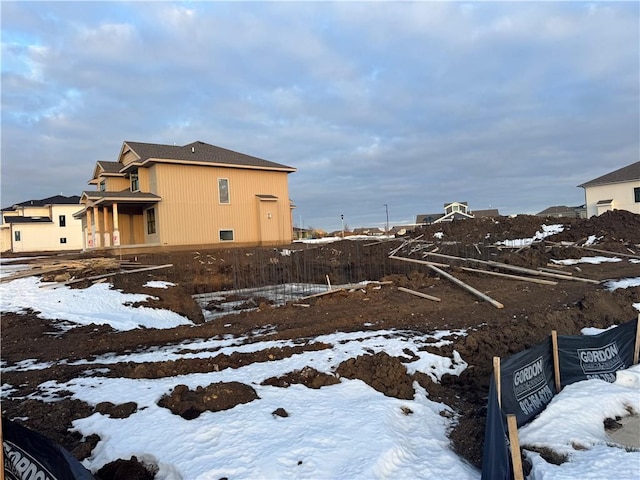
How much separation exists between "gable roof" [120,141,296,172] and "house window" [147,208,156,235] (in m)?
3.00

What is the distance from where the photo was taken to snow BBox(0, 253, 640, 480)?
4.01 meters

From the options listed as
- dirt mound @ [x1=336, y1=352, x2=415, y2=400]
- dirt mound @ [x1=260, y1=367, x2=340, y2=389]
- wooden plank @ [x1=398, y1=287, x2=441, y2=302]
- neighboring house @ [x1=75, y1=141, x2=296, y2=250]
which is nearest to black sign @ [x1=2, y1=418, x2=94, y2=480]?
dirt mound @ [x1=260, y1=367, x2=340, y2=389]

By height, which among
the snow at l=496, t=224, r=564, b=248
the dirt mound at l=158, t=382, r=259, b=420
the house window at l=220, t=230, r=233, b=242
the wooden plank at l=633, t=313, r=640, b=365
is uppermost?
the house window at l=220, t=230, r=233, b=242

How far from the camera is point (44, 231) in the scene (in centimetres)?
4672

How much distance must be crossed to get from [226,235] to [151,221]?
181 inches

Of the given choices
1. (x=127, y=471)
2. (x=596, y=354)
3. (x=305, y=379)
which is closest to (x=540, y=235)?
(x=596, y=354)

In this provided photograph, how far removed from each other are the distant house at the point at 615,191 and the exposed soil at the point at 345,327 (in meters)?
22.1

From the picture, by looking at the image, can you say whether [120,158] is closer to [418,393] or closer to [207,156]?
[207,156]

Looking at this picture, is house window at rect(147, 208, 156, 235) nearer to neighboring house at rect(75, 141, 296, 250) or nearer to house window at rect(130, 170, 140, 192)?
neighboring house at rect(75, 141, 296, 250)

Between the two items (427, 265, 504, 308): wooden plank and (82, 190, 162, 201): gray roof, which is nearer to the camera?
(427, 265, 504, 308): wooden plank

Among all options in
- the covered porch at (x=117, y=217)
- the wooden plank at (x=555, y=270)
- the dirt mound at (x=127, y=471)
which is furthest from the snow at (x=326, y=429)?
the covered porch at (x=117, y=217)

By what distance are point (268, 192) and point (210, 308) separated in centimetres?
1541

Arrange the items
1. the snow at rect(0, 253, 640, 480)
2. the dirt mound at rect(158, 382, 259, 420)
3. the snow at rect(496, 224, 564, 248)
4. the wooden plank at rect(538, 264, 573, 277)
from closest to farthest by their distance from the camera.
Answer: the snow at rect(0, 253, 640, 480) → the dirt mound at rect(158, 382, 259, 420) → the wooden plank at rect(538, 264, 573, 277) → the snow at rect(496, 224, 564, 248)

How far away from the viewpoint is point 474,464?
445 cm
